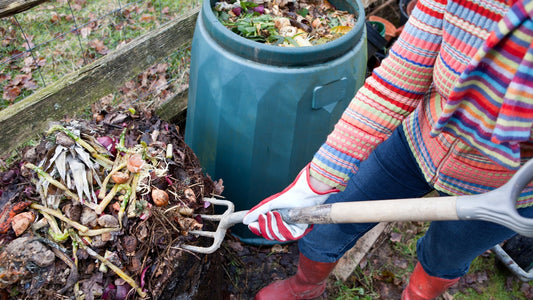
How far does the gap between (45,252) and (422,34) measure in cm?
131

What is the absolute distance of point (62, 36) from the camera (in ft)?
10.3

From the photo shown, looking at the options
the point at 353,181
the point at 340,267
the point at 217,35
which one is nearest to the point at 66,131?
the point at 217,35

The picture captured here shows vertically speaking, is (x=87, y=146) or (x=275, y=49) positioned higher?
(x=275, y=49)

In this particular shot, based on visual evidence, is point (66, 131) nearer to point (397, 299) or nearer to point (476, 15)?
point (476, 15)

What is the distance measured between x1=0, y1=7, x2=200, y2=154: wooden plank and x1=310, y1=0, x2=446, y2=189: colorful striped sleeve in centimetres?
122

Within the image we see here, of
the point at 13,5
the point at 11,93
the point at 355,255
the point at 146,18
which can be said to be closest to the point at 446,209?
the point at 355,255

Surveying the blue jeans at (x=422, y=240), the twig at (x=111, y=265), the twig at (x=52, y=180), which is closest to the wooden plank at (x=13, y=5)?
the twig at (x=52, y=180)

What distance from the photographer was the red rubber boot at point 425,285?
1869mm

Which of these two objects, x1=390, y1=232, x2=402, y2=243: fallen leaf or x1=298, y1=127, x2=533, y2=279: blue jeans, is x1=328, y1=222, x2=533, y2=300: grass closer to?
x1=390, y1=232, x2=402, y2=243: fallen leaf

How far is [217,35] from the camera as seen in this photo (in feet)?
5.63

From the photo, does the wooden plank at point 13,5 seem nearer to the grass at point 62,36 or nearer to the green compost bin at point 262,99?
the green compost bin at point 262,99

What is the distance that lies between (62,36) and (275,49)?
7.11 ft

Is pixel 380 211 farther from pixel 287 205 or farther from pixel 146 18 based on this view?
pixel 146 18

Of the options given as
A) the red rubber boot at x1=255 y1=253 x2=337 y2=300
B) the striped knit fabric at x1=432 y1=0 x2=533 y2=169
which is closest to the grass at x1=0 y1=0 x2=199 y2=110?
the red rubber boot at x1=255 y1=253 x2=337 y2=300
